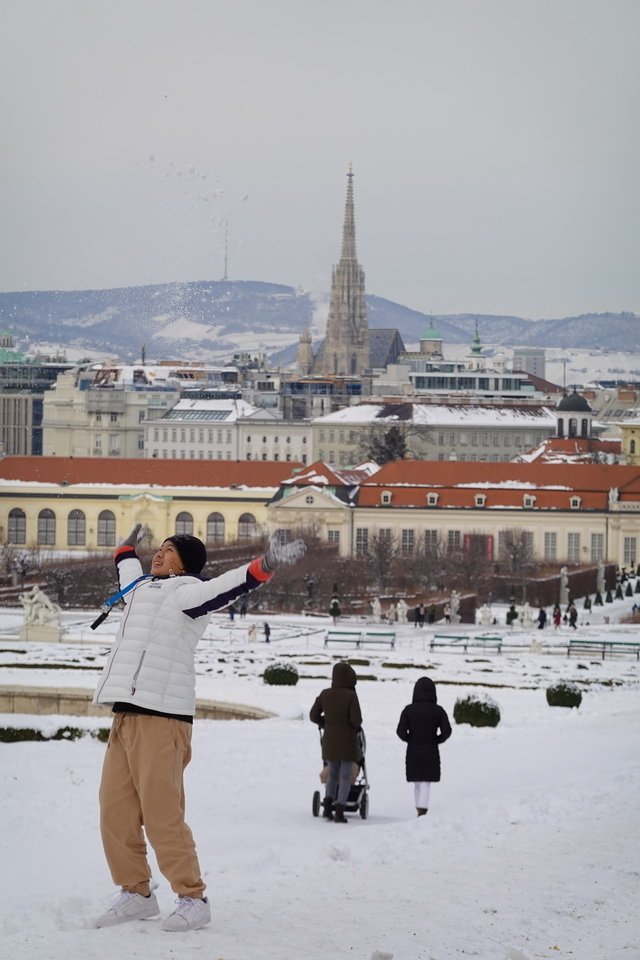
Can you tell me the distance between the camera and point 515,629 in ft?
175

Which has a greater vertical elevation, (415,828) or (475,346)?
(475,346)

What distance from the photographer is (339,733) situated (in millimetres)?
15133

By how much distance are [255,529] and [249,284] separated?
83742mm

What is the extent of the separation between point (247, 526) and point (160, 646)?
3286 inches

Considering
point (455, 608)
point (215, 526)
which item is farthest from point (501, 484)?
point (455, 608)

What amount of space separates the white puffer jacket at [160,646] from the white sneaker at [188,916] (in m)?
0.88

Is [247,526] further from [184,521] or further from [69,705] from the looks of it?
[69,705]

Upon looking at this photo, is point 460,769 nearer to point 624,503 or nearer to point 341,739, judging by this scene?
point 341,739

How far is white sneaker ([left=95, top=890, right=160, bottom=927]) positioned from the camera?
10.3 meters

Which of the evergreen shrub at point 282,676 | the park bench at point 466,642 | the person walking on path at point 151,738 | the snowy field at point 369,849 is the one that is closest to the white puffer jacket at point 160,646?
the person walking on path at point 151,738

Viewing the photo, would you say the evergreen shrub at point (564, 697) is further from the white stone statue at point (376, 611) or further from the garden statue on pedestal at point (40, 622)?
the white stone statue at point (376, 611)

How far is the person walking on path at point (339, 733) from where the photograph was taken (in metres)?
15.1

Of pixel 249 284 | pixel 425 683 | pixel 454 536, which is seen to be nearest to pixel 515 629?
pixel 454 536

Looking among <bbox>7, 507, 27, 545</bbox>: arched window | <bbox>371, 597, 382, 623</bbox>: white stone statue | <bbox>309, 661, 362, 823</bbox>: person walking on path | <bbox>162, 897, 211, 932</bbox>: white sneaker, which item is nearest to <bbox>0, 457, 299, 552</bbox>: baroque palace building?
<bbox>7, 507, 27, 545</bbox>: arched window
